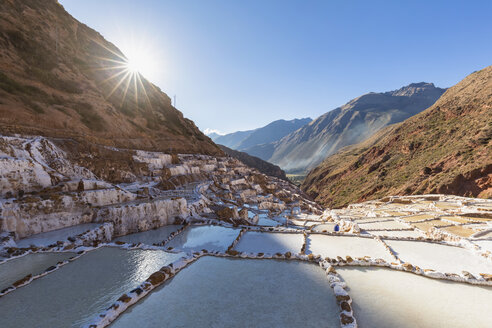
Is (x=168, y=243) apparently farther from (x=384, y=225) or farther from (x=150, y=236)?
(x=384, y=225)

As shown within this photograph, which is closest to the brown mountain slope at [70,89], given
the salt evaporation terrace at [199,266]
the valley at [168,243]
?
the valley at [168,243]

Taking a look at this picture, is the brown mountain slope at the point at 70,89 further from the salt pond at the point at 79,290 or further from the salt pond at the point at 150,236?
the salt pond at the point at 79,290

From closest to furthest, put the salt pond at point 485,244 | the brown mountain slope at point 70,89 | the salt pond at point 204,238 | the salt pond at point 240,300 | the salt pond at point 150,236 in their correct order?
the salt pond at point 240,300, the salt pond at point 485,244, the salt pond at point 204,238, the salt pond at point 150,236, the brown mountain slope at point 70,89

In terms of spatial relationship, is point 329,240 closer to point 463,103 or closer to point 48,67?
point 48,67

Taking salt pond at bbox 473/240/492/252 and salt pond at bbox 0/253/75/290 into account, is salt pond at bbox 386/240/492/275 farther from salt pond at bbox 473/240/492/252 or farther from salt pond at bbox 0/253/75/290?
salt pond at bbox 0/253/75/290

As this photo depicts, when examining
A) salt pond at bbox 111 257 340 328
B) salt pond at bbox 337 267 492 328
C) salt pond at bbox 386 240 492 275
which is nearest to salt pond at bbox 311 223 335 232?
salt pond at bbox 386 240 492 275
